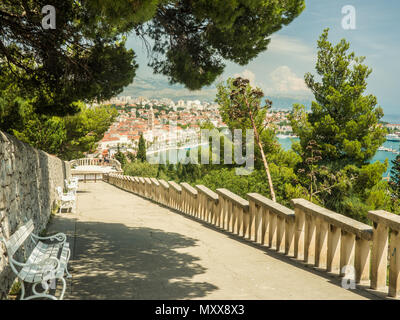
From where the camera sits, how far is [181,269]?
5500mm

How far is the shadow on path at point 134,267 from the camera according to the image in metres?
4.50

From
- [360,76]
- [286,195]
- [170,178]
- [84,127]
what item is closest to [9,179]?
[286,195]

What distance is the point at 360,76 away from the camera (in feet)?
98.5

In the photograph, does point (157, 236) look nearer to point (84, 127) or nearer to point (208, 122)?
point (208, 122)

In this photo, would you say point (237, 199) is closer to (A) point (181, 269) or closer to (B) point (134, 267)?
(A) point (181, 269)

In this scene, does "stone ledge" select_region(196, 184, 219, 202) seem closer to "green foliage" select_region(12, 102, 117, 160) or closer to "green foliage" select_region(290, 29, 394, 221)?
"green foliage" select_region(12, 102, 117, 160)

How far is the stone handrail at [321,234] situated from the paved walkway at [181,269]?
21cm

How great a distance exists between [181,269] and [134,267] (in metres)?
0.63

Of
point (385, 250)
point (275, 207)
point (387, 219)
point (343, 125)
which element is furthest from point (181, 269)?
point (343, 125)

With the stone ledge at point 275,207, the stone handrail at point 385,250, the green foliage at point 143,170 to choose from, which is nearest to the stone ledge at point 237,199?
the stone ledge at point 275,207

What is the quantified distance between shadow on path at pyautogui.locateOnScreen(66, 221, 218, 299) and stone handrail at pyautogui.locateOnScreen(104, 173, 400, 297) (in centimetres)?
118

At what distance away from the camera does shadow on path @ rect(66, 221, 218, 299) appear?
450 centimetres

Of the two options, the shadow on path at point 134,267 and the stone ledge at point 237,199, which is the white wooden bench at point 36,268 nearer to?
the shadow on path at point 134,267

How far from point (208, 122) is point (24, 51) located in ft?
88.4
